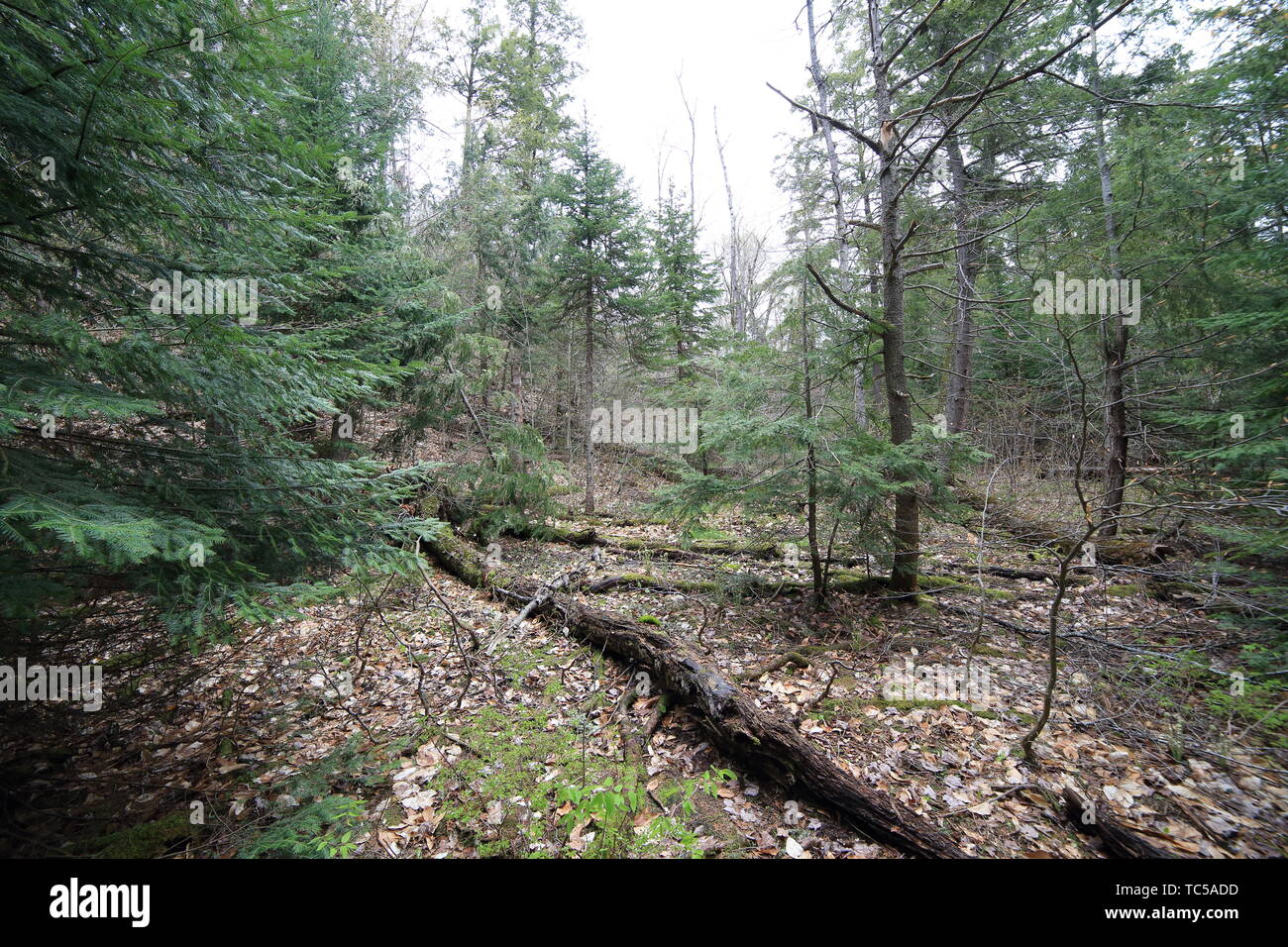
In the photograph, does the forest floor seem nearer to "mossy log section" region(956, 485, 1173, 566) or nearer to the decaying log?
→ the decaying log

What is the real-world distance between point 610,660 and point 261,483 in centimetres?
371

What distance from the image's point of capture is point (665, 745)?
3.80 metres

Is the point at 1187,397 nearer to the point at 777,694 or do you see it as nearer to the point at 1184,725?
the point at 1184,725

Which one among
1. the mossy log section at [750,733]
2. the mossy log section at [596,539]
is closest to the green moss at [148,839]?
the mossy log section at [750,733]

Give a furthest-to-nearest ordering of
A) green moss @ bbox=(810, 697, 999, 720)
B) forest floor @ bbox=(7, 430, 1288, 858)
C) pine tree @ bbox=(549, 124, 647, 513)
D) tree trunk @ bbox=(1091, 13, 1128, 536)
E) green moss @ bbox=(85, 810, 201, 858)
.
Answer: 1. pine tree @ bbox=(549, 124, 647, 513)
2. tree trunk @ bbox=(1091, 13, 1128, 536)
3. green moss @ bbox=(810, 697, 999, 720)
4. forest floor @ bbox=(7, 430, 1288, 858)
5. green moss @ bbox=(85, 810, 201, 858)

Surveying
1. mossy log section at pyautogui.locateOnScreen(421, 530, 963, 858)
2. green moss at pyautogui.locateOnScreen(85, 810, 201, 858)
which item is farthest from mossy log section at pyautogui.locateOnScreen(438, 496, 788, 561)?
green moss at pyautogui.locateOnScreen(85, 810, 201, 858)

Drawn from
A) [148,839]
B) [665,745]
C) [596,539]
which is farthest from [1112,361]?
[148,839]

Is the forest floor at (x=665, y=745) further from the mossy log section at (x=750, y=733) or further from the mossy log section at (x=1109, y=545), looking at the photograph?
the mossy log section at (x=1109, y=545)

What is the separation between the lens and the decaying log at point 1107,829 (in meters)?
2.49

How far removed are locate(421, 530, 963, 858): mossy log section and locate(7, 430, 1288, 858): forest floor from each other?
139 mm

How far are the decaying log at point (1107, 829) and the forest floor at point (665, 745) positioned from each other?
0.09 metres

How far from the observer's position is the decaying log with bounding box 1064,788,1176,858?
8.16ft

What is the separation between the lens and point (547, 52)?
1619cm

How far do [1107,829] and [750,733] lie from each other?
211 cm
